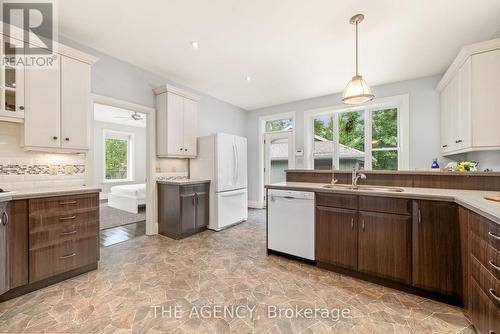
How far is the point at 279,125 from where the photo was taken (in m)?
5.79

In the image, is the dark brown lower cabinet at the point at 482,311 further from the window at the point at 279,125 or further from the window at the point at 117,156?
the window at the point at 117,156

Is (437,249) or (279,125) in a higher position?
(279,125)

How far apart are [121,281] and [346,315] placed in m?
2.15

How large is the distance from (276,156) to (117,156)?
5546 millimetres

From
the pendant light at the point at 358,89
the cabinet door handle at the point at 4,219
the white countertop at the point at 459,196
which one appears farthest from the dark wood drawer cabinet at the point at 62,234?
the pendant light at the point at 358,89

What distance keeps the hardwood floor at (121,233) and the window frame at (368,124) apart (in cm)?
382

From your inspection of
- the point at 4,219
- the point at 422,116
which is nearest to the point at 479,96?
the point at 422,116

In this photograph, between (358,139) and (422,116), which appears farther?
(358,139)

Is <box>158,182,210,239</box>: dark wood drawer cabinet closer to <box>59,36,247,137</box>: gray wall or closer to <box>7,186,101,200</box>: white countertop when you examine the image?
<box>7,186,101,200</box>: white countertop

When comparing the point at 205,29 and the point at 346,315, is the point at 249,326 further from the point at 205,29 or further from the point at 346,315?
the point at 205,29

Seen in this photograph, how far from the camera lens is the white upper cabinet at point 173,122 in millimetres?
3547

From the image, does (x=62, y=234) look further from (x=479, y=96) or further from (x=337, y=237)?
(x=479, y=96)

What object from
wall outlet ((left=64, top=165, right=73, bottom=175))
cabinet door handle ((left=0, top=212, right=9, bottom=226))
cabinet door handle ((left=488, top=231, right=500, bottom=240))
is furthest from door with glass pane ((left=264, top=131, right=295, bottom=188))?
cabinet door handle ((left=0, top=212, right=9, bottom=226))

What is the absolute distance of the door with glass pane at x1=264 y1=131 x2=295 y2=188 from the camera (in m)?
5.62
